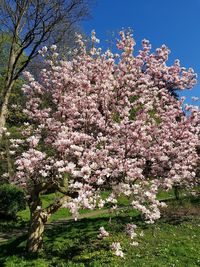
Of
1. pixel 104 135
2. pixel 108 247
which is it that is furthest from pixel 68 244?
pixel 104 135

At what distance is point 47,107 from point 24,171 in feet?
14.9

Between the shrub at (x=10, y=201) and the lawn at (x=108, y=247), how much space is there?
5.96 metres

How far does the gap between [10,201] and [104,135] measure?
47.5 feet

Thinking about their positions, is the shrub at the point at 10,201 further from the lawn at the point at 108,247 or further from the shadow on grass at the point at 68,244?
the shadow on grass at the point at 68,244

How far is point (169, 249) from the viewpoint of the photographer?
15.2 meters

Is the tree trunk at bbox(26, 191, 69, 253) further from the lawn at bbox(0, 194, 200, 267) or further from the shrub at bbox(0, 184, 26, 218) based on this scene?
the shrub at bbox(0, 184, 26, 218)

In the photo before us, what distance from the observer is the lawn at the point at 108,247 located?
13.1 meters

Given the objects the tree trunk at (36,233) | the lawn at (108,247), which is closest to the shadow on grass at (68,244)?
the lawn at (108,247)

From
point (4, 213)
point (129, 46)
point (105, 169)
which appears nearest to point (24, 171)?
point (105, 169)

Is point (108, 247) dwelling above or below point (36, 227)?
below

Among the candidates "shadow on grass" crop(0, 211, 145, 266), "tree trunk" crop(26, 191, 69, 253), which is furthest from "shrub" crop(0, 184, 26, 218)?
"tree trunk" crop(26, 191, 69, 253)

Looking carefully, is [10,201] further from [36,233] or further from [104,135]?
[104,135]

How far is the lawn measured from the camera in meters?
13.1

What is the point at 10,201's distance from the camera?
2548 centimetres
